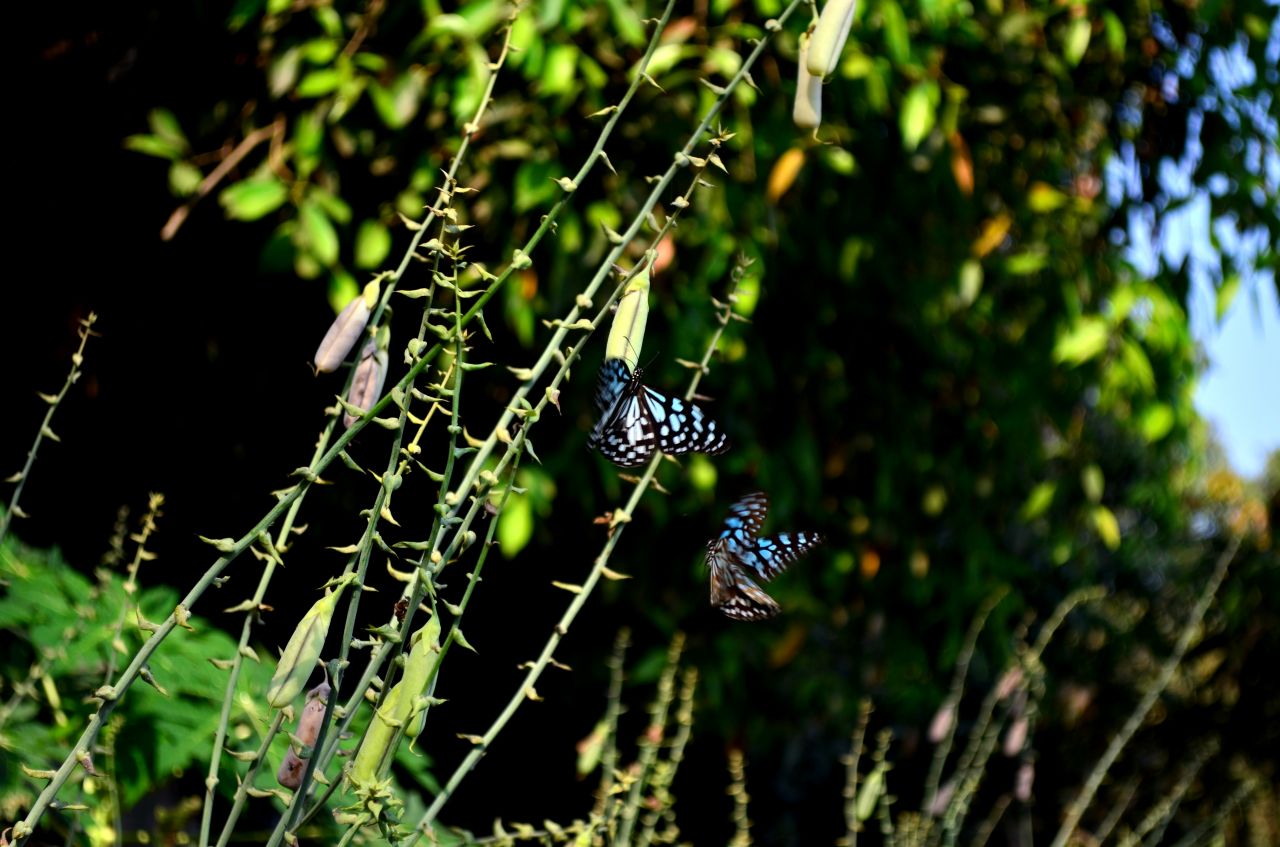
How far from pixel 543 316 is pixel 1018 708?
2.07 m

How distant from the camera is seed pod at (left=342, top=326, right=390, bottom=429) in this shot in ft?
3.85

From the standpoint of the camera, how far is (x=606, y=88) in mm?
2939

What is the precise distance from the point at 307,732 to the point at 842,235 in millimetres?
2534

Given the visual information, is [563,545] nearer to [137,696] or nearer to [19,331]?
[19,331]

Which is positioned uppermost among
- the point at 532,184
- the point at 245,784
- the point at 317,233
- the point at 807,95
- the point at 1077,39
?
the point at 1077,39

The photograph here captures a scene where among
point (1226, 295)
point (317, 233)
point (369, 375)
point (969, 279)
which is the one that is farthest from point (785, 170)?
point (369, 375)

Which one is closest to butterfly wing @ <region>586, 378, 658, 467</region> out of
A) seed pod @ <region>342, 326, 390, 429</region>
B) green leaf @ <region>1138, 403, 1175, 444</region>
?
seed pod @ <region>342, 326, 390, 429</region>

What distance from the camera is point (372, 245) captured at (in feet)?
9.21

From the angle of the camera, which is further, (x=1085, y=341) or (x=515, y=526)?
(x=1085, y=341)

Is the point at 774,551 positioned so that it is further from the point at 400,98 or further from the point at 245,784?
the point at 400,98

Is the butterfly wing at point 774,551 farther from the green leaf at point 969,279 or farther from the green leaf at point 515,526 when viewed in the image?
the green leaf at point 969,279

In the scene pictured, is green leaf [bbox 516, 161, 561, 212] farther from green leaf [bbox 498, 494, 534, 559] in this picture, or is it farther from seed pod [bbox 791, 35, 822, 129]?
seed pod [bbox 791, 35, 822, 129]

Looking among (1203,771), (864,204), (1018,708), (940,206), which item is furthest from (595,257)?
(1203,771)

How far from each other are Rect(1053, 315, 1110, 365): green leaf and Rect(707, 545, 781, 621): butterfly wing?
1.98 meters
